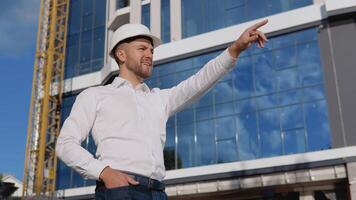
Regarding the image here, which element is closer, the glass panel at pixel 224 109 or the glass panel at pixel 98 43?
the glass panel at pixel 224 109

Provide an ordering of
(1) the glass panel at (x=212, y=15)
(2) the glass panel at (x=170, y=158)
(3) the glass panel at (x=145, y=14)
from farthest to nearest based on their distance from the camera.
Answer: (3) the glass panel at (x=145, y=14), (1) the glass panel at (x=212, y=15), (2) the glass panel at (x=170, y=158)

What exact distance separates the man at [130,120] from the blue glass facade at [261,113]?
1990cm

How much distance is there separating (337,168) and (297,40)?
20.9ft

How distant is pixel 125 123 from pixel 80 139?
0.29 meters

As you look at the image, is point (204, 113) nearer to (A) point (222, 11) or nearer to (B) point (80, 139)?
(A) point (222, 11)

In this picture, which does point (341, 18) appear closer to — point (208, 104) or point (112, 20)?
point (208, 104)

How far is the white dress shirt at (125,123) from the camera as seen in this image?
3002 mm

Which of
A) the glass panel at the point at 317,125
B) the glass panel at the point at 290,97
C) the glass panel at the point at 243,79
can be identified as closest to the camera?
the glass panel at the point at 317,125

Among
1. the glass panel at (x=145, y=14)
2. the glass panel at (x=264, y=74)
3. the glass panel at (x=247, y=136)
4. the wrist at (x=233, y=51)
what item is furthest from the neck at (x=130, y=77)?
the glass panel at (x=145, y=14)

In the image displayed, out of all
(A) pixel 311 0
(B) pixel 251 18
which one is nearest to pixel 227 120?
(B) pixel 251 18

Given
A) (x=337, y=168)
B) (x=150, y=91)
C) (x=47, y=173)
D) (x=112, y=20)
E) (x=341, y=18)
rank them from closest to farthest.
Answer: (x=150, y=91) < (x=337, y=168) < (x=341, y=18) < (x=112, y=20) < (x=47, y=173)

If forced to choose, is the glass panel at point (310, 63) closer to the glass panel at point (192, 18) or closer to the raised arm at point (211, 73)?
the glass panel at point (192, 18)

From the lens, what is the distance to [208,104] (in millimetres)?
25812

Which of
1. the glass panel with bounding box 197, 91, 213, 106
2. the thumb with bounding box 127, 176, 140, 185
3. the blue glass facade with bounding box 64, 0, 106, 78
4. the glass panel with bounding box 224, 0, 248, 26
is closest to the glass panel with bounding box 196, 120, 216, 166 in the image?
the glass panel with bounding box 197, 91, 213, 106
